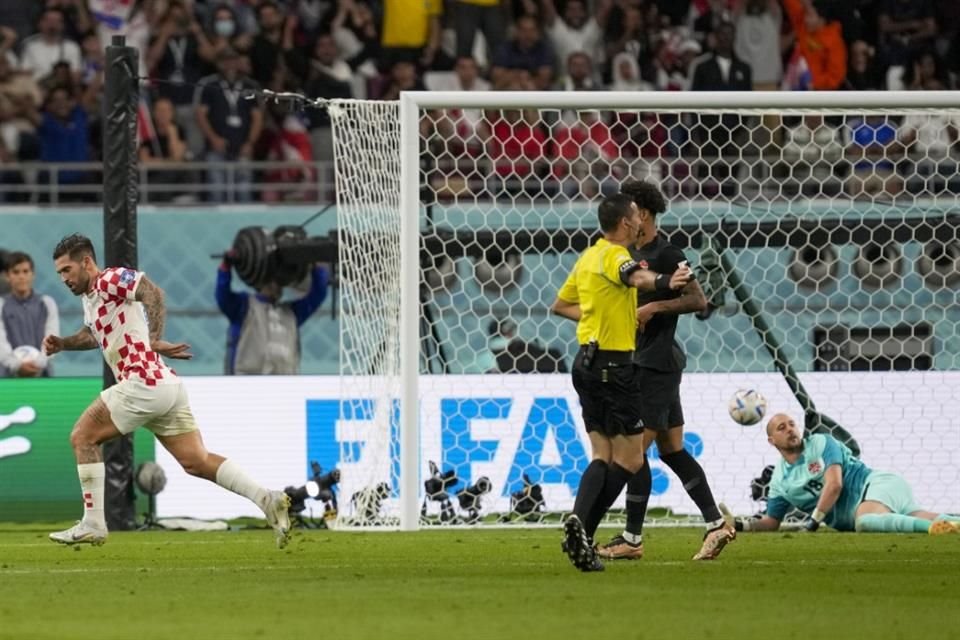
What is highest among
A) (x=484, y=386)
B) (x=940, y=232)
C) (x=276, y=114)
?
(x=276, y=114)

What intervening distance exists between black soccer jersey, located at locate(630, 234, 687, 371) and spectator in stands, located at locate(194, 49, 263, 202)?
32.6ft

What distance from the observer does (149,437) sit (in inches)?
592

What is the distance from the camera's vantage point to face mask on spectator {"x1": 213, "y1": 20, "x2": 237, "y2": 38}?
21.5 metres

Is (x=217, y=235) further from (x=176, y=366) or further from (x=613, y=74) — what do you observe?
(x=613, y=74)

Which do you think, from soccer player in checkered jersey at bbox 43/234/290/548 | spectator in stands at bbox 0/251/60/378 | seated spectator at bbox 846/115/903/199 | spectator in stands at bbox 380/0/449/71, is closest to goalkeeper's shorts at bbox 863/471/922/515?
soccer player in checkered jersey at bbox 43/234/290/548

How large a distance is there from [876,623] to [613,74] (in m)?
14.3

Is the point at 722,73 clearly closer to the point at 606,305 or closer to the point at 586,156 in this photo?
the point at 586,156

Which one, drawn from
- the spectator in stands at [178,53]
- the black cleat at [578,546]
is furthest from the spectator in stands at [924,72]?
the black cleat at [578,546]

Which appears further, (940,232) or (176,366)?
(176,366)

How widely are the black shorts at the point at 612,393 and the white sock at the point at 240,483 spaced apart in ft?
7.03

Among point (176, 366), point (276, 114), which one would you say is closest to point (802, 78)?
point (276, 114)

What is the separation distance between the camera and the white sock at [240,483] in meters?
11.3

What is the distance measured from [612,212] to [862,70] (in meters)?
12.1

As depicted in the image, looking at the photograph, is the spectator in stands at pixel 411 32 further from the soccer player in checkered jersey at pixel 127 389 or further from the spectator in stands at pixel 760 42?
the soccer player in checkered jersey at pixel 127 389
